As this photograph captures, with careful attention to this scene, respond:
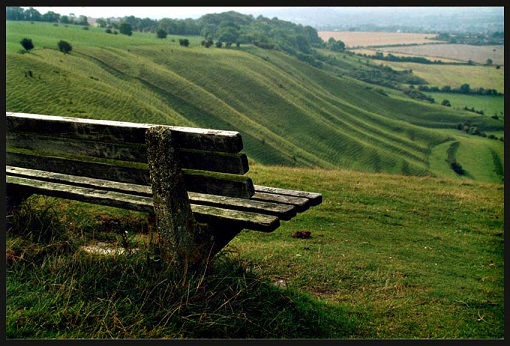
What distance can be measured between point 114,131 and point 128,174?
Result: 55 centimetres

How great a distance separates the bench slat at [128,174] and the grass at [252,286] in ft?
1.57

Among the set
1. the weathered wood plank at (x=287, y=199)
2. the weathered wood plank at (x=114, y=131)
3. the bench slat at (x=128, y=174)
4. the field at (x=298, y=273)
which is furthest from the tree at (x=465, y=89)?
the weathered wood plank at (x=114, y=131)

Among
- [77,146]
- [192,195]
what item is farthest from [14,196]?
[192,195]

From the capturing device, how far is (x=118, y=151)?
4645mm

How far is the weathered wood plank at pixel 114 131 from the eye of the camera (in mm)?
4023

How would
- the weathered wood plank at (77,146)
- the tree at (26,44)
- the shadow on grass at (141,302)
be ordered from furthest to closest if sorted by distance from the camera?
the tree at (26,44), the weathered wood plank at (77,146), the shadow on grass at (141,302)

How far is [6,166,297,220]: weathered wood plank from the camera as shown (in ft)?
15.1

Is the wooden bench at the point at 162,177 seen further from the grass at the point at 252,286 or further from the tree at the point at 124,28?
the tree at the point at 124,28

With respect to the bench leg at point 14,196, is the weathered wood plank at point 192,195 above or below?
above

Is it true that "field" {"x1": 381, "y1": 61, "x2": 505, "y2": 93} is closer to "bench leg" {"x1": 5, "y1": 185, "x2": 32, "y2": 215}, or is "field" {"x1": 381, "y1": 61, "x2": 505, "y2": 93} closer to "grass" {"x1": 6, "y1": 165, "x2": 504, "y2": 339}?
"grass" {"x1": 6, "y1": 165, "x2": 504, "y2": 339}

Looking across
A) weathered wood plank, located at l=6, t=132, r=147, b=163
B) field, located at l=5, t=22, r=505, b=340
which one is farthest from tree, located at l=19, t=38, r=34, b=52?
weathered wood plank, located at l=6, t=132, r=147, b=163

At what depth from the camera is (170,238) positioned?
441cm

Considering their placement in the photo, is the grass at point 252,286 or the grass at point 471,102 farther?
the grass at point 471,102

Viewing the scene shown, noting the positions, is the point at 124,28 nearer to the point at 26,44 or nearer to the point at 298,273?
the point at 26,44
